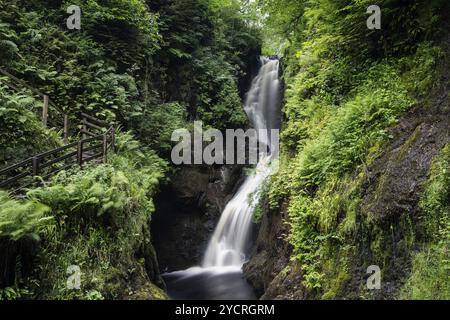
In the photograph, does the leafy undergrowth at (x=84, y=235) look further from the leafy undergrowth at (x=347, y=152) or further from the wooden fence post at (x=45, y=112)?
the leafy undergrowth at (x=347, y=152)

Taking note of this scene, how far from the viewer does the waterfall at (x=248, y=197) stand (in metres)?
14.9

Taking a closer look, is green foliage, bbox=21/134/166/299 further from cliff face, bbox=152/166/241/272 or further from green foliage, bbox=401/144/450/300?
cliff face, bbox=152/166/241/272

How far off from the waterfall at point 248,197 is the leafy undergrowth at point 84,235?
20.1 ft

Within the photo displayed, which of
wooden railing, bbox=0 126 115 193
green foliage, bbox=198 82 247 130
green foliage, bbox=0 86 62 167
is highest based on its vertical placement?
green foliage, bbox=198 82 247 130

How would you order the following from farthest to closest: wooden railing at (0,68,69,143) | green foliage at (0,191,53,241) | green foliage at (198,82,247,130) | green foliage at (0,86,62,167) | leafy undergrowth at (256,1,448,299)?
1. green foliage at (198,82,247,130)
2. wooden railing at (0,68,69,143)
3. green foliage at (0,86,62,167)
4. leafy undergrowth at (256,1,448,299)
5. green foliage at (0,191,53,241)

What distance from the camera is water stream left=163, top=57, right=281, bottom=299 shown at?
1214 centimetres

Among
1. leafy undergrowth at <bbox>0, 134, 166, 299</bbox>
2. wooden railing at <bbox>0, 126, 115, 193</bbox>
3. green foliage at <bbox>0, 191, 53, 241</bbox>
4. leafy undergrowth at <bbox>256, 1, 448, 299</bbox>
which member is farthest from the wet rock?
wooden railing at <bbox>0, 126, 115, 193</bbox>

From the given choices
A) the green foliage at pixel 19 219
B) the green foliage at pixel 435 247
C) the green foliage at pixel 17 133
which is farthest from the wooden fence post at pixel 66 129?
the green foliage at pixel 435 247

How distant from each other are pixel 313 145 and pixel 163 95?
11045 millimetres

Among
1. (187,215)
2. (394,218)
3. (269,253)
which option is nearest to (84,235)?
(269,253)

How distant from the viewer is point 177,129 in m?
15.8

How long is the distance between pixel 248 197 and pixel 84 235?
8999mm
